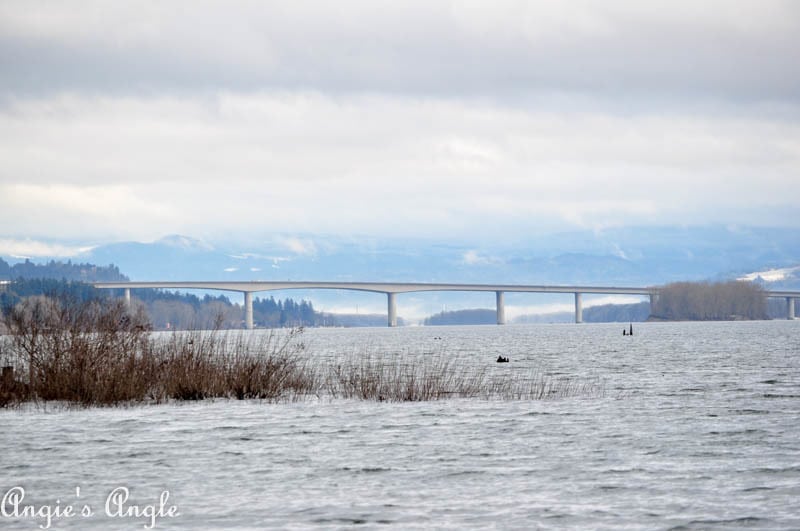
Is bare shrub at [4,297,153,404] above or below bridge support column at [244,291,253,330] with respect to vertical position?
below

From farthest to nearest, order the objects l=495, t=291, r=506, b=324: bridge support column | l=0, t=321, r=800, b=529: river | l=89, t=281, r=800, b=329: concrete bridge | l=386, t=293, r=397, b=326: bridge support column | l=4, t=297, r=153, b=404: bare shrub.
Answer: l=495, t=291, r=506, b=324: bridge support column < l=386, t=293, r=397, b=326: bridge support column < l=89, t=281, r=800, b=329: concrete bridge < l=4, t=297, r=153, b=404: bare shrub < l=0, t=321, r=800, b=529: river

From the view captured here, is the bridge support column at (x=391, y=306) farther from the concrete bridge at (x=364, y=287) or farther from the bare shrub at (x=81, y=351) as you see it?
the bare shrub at (x=81, y=351)

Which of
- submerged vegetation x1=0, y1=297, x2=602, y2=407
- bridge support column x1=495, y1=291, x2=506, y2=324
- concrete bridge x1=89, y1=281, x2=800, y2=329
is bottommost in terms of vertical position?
submerged vegetation x1=0, y1=297, x2=602, y2=407

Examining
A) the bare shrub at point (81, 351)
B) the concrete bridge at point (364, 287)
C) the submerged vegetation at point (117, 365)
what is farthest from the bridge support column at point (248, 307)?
the bare shrub at point (81, 351)

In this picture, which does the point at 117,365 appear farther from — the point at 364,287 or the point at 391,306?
the point at 391,306

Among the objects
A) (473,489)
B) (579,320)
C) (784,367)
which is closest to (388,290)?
(579,320)

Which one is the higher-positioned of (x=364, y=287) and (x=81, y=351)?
(x=364, y=287)

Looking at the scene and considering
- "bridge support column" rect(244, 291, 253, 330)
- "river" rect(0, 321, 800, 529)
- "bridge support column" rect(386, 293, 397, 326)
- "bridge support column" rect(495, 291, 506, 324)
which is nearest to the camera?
"river" rect(0, 321, 800, 529)

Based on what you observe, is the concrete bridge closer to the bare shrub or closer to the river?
the bare shrub

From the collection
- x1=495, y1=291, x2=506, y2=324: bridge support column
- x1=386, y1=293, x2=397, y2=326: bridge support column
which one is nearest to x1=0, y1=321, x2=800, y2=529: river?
x1=386, y1=293, x2=397, y2=326: bridge support column

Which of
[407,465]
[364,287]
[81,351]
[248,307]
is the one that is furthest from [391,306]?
[407,465]

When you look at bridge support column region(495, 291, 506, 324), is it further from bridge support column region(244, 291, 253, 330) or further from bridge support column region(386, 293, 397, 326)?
bridge support column region(244, 291, 253, 330)

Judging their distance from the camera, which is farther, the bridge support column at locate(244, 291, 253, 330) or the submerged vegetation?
the bridge support column at locate(244, 291, 253, 330)

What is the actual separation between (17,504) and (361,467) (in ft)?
17.9
